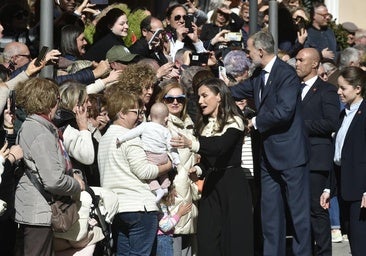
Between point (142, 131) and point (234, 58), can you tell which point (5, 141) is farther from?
point (234, 58)

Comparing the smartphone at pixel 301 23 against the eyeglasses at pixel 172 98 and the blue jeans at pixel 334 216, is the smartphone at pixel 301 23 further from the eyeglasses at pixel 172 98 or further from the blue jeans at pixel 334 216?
the eyeglasses at pixel 172 98

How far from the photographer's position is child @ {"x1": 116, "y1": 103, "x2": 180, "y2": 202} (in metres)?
9.79

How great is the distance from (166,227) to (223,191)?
2.22 feet

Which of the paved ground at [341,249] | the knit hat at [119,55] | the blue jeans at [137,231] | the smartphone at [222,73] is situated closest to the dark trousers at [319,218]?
the paved ground at [341,249]

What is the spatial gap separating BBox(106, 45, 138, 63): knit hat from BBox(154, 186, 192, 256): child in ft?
5.20

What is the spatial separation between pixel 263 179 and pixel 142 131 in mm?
1883

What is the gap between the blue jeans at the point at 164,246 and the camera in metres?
10.2

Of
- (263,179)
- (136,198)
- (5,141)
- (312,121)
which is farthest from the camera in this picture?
(312,121)

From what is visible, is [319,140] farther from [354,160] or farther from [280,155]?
[354,160]

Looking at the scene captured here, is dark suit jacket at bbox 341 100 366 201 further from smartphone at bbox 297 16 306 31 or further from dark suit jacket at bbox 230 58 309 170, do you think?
smartphone at bbox 297 16 306 31

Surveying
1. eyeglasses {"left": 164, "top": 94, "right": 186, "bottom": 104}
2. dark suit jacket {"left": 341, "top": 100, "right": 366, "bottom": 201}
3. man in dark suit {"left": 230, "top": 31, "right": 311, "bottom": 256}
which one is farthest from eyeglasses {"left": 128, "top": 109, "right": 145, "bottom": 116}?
dark suit jacket {"left": 341, "top": 100, "right": 366, "bottom": 201}

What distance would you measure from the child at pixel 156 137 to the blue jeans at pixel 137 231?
0.23m

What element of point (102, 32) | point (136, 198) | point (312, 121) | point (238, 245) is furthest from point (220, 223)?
point (102, 32)

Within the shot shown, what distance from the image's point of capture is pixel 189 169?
419 inches
